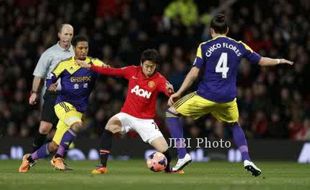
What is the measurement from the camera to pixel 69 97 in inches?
554

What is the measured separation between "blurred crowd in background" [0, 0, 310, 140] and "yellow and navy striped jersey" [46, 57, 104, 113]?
645cm

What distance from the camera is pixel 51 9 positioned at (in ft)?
79.3

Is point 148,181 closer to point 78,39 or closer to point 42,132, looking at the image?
point 78,39

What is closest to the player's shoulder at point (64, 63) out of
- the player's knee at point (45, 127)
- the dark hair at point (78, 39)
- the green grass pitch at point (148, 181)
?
the dark hair at point (78, 39)

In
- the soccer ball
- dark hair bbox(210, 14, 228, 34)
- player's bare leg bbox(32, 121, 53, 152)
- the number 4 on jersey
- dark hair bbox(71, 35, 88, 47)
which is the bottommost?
the soccer ball

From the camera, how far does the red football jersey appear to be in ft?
43.3

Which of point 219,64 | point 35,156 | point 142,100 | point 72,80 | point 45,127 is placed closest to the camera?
point 219,64

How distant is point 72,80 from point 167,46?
327 inches

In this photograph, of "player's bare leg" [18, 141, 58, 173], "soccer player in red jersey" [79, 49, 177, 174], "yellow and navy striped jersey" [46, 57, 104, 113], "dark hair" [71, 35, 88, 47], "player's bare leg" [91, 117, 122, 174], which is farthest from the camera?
"yellow and navy striped jersey" [46, 57, 104, 113]

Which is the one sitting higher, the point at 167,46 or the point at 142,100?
the point at 167,46

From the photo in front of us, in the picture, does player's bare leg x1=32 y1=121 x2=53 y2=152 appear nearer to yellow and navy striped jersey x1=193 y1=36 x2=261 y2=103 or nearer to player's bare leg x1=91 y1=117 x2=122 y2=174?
player's bare leg x1=91 y1=117 x2=122 y2=174

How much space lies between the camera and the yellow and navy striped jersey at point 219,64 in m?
12.9

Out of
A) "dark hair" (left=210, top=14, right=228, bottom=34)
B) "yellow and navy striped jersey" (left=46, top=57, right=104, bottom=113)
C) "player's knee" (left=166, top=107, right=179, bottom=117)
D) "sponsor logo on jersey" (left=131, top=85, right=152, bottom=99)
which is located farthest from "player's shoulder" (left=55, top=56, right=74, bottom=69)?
"dark hair" (left=210, top=14, right=228, bottom=34)

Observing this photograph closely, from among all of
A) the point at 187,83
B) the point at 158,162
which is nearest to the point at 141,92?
the point at 187,83
